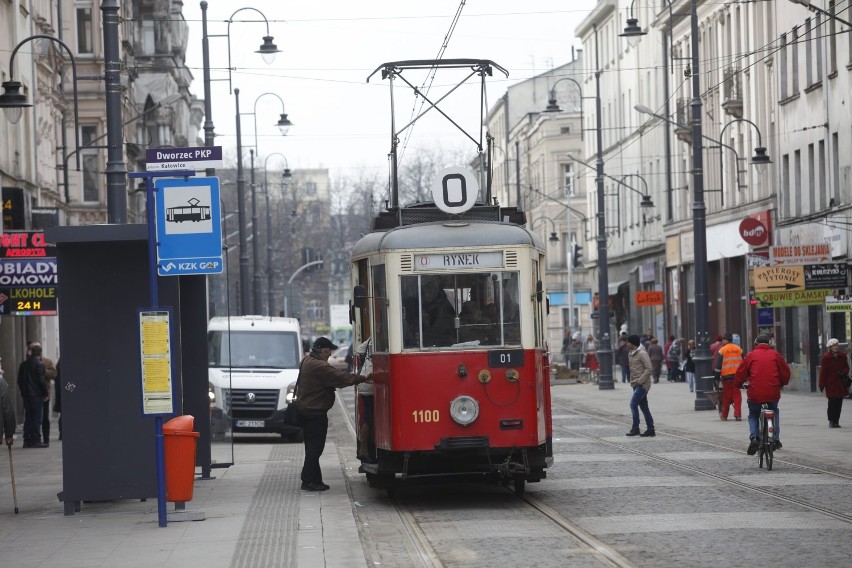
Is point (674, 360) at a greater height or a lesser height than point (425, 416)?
lesser

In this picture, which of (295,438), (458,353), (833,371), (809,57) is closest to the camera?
(458,353)

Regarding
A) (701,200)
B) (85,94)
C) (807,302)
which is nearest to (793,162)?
(807,302)

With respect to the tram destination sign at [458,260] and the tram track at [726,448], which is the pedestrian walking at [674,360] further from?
the tram destination sign at [458,260]

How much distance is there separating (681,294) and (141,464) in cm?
4769

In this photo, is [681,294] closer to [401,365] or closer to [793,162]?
[793,162]

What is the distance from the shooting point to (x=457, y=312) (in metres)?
17.1

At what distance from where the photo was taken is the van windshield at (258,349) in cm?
3144

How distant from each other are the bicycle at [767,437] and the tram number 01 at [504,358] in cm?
493

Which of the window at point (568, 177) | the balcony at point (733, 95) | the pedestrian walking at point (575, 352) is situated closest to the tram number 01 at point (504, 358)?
the balcony at point (733, 95)

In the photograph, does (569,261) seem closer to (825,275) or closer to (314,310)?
(825,275)

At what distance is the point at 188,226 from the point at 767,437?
8575 millimetres

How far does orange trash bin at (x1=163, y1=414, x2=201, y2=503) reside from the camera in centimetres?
1554

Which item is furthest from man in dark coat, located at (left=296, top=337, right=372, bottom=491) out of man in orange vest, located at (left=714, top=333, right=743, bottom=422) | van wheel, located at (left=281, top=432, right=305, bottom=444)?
man in orange vest, located at (left=714, top=333, right=743, bottom=422)

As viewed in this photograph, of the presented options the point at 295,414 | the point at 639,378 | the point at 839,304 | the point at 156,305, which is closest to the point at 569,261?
the point at 839,304
